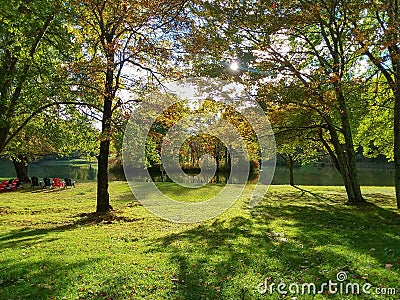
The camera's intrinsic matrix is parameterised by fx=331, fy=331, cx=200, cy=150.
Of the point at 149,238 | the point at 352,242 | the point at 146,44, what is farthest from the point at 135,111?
the point at 352,242

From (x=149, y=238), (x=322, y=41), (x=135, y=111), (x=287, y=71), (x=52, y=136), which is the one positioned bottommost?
(x=149, y=238)

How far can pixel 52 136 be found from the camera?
486 inches

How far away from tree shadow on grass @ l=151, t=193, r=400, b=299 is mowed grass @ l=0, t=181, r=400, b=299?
17 millimetres

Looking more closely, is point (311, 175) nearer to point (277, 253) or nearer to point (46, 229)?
point (46, 229)

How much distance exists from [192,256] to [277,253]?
1723 mm

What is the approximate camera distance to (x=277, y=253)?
22.0 feet

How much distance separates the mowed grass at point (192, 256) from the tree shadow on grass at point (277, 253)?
2 centimetres

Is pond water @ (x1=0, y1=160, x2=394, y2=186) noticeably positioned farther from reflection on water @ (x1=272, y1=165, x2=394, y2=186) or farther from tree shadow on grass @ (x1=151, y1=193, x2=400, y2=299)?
tree shadow on grass @ (x1=151, y1=193, x2=400, y2=299)

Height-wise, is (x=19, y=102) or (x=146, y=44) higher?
(x=146, y=44)

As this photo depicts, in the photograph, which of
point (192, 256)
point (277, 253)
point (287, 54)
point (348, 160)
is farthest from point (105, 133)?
point (348, 160)

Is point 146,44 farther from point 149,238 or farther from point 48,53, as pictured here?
point 149,238

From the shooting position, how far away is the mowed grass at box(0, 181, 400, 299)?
494 centimetres

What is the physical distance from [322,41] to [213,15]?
7656 mm

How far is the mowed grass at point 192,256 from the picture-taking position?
4941 mm
